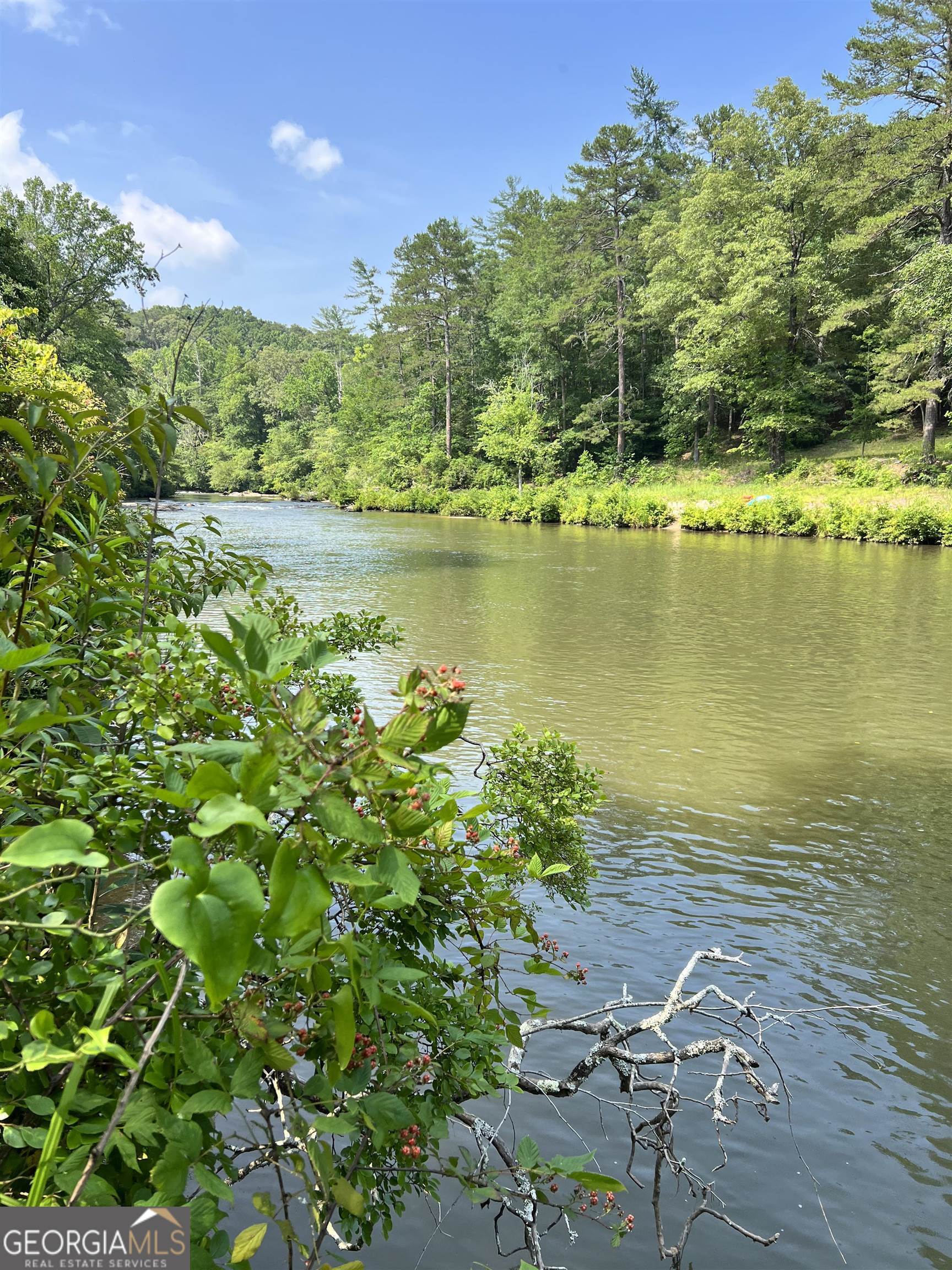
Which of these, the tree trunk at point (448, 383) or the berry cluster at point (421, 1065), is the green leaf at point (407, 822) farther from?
the tree trunk at point (448, 383)

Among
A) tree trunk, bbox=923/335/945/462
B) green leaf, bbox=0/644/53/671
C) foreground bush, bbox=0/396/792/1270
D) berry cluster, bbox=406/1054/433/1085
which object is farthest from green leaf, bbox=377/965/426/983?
tree trunk, bbox=923/335/945/462

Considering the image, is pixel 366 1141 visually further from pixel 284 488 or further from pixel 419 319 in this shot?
pixel 284 488

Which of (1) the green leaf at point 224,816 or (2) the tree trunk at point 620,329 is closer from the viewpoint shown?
(1) the green leaf at point 224,816

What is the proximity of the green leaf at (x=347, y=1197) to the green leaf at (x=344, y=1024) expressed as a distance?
0.34 meters

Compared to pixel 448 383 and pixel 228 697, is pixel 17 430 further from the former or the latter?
pixel 448 383

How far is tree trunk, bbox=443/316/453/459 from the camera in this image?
49375mm

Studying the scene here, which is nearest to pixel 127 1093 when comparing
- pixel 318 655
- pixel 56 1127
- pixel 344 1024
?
pixel 56 1127

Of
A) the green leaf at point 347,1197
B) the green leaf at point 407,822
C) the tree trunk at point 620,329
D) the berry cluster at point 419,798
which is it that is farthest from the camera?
the tree trunk at point 620,329

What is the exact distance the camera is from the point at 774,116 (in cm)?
3356

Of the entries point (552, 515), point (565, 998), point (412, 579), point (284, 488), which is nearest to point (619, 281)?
point (552, 515)

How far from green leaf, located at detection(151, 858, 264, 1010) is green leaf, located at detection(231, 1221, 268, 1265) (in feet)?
2.15

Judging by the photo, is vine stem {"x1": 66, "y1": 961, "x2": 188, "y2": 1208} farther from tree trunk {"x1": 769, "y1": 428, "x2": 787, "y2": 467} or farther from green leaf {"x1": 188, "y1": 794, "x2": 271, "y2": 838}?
tree trunk {"x1": 769, "y1": 428, "x2": 787, "y2": 467}

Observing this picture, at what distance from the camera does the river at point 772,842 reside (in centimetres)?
294

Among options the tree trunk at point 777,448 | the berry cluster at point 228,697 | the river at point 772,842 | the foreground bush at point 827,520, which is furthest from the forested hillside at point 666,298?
the berry cluster at point 228,697
